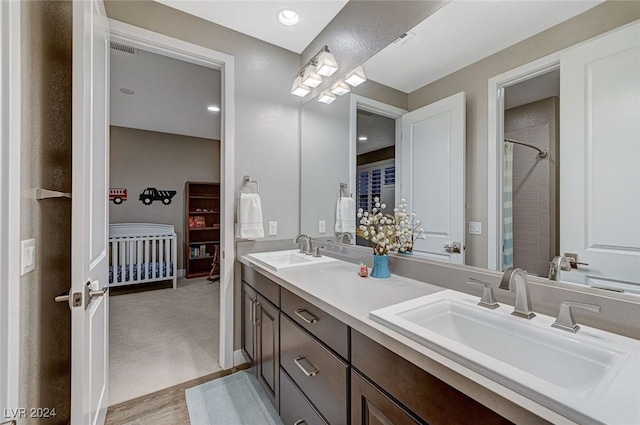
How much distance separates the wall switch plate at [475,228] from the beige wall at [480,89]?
0.05ft

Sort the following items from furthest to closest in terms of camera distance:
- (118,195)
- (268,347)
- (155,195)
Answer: (155,195) < (118,195) < (268,347)

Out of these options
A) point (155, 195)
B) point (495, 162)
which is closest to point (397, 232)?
point (495, 162)

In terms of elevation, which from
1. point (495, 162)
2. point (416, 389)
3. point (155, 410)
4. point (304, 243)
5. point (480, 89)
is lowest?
point (155, 410)

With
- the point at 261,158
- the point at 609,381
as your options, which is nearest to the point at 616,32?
the point at 609,381

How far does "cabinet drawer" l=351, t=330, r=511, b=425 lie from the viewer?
0.65m

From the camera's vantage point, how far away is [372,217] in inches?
66.6

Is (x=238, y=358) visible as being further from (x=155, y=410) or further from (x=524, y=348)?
(x=524, y=348)

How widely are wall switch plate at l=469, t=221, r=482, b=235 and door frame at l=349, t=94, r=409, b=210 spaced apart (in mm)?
391

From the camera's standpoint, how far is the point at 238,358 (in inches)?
88.3

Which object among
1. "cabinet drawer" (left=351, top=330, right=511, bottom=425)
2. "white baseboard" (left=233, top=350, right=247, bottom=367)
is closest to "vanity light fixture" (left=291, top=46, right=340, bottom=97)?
"cabinet drawer" (left=351, top=330, right=511, bottom=425)

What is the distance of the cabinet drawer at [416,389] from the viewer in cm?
65

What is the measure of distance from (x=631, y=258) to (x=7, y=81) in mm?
1959

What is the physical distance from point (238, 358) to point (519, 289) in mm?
2040

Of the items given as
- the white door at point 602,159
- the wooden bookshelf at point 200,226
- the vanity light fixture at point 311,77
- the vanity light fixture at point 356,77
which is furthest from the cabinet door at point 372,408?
the wooden bookshelf at point 200,226
